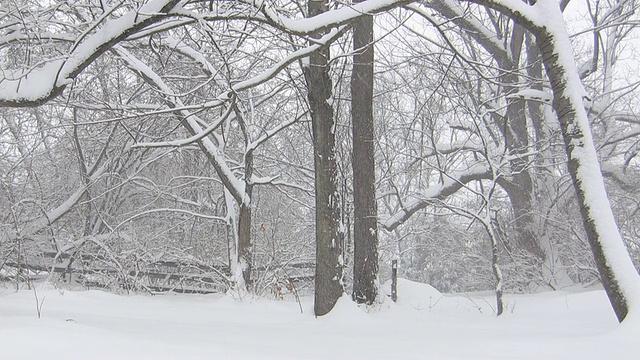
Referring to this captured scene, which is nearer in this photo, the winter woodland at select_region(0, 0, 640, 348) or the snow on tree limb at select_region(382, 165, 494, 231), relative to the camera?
the winter woodland at select_region(0, 0, 640, 348)

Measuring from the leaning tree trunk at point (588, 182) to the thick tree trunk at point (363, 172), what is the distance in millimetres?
3210

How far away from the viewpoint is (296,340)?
5.53 meters

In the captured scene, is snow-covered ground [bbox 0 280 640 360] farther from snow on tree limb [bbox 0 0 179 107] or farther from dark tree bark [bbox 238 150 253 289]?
snow on tree limb [bbox 0 0 179 107]

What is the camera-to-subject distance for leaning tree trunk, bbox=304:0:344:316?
793cm

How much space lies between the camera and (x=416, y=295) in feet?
32.5

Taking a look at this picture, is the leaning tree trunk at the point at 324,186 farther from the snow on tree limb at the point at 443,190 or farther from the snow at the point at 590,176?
the snow on tree limb at the point at 443,190

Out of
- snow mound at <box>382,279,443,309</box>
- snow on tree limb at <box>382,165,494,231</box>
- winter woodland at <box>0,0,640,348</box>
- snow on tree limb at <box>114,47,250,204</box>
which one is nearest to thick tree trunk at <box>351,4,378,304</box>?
winter woodland at <box>0,0,640,348</box>

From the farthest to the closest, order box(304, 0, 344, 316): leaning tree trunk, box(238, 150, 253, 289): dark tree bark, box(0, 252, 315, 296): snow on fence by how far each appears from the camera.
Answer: box(0, 252, 315, 296): snow on fence → box(238, 150, 253, 289): dark tree bark → box(304, 0, 344, 316): leaning tree trunk

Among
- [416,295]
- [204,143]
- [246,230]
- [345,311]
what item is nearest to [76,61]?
[345,311]

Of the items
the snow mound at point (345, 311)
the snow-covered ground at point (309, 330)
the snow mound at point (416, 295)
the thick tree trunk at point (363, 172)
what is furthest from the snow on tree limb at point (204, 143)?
the snow mound at point (345, 311)

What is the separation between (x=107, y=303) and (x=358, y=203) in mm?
3925

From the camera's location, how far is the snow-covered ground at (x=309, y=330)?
13.3ft

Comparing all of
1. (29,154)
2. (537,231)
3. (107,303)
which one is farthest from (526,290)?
(29,154)

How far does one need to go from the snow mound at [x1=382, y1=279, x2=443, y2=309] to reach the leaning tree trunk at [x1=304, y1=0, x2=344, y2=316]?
2031 millimetres
